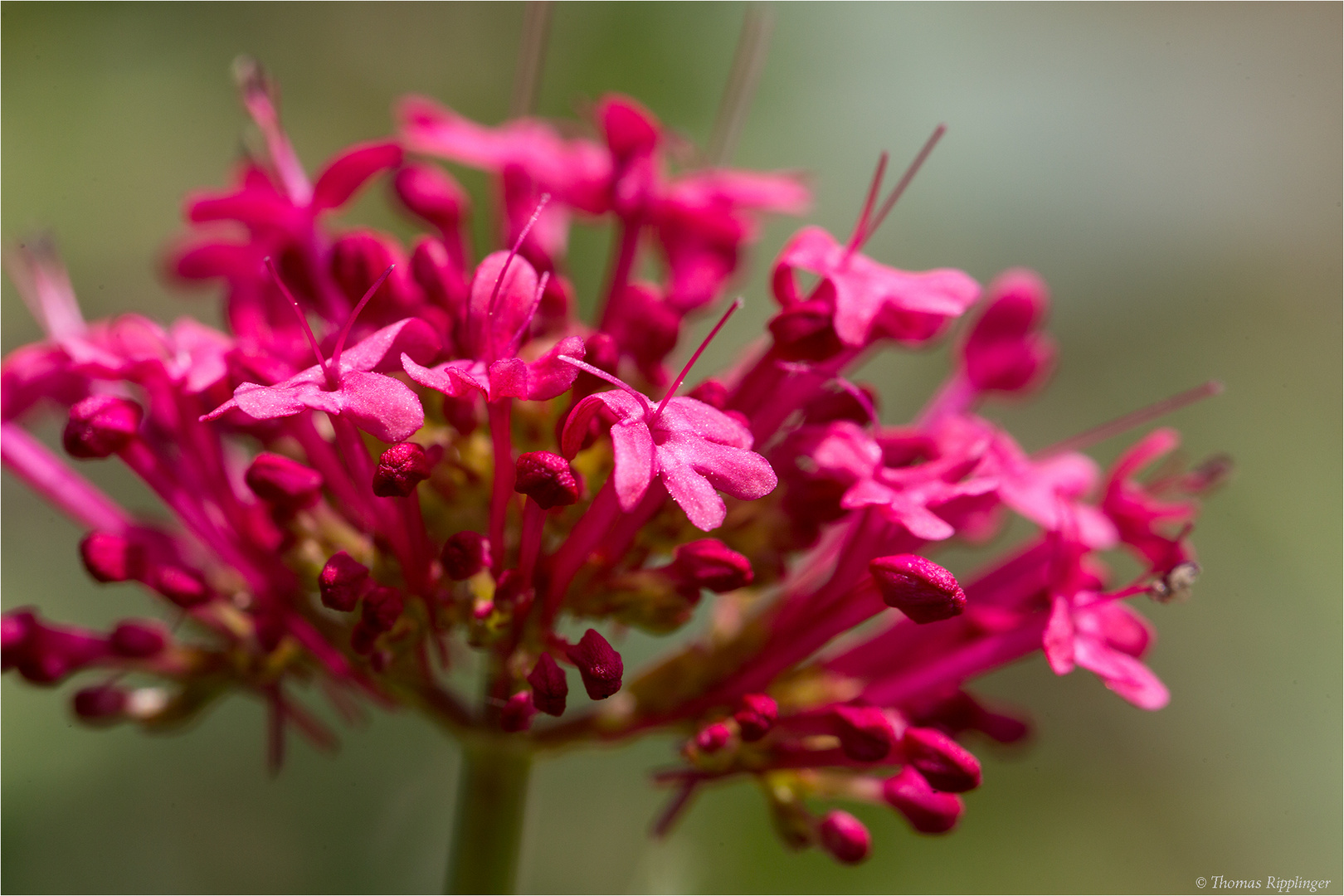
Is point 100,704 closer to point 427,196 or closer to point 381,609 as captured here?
point 381,609

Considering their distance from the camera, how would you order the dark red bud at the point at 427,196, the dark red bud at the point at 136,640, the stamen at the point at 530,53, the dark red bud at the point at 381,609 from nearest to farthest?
the dark red bud at the point at 381,609 < the dark red bud at the point at 136,640 < the dark red bud at the point at 427,196 < the stamen at the point at 530,53

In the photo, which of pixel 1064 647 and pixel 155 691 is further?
pixel 155 691

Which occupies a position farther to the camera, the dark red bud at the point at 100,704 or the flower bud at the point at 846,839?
the dark red bud at the point at 100,704

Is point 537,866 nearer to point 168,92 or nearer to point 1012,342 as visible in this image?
point 1012,342

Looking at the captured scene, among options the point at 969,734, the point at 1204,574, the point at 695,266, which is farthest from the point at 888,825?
the point at 695,266

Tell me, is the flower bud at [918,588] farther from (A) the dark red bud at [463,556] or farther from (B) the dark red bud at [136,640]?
(B) the dark red bud at [136,640]

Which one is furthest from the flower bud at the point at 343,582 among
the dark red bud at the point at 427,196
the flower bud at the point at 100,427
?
→ the dark red bud at the point at 427,196

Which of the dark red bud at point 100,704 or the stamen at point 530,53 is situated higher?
the stamen at point 530,53

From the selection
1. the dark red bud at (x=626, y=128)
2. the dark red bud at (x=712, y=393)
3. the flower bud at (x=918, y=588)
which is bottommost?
the flower bud at (x=918, y=588)
